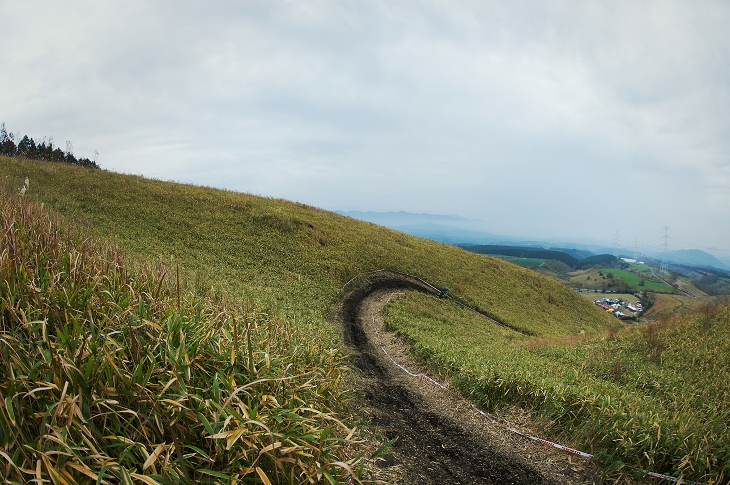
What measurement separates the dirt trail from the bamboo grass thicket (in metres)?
2.21

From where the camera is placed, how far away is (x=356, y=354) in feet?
42.5

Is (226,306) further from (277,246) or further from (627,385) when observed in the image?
(277,246)

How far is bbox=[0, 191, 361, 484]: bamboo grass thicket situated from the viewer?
3053mm

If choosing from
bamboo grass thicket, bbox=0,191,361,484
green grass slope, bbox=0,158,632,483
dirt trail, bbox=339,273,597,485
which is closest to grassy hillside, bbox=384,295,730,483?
dirt trail, bbox=339,273,597,485

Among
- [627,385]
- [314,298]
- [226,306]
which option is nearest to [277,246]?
[314,298]

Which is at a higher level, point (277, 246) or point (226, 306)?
point (226, 306)

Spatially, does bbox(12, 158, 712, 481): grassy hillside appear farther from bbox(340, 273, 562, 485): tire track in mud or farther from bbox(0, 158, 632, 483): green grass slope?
bbox(340, 273, 562, 485): tire track in mud

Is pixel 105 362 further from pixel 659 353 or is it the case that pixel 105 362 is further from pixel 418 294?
pixel 418 294

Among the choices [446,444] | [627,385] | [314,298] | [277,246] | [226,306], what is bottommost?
[314,298]

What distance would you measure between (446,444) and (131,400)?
533cm

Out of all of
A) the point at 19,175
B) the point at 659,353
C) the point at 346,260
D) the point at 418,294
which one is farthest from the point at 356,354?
the point at 19,175

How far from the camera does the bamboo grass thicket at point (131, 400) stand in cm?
305

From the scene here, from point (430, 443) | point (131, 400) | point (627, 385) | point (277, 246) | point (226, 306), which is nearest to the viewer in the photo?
point (131, 400)

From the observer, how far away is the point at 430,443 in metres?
6.89
